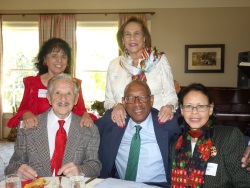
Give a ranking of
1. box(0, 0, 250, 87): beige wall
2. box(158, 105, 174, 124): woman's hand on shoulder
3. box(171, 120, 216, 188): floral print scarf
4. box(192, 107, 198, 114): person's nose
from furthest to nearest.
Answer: box(0, 0, 250, 87): beige wall
box(158, 105, 174, 124): woman's hand on shoulder
box(192, 107, 198, 114): person's nose
box(171, 120, 216, 188): floral print scarf

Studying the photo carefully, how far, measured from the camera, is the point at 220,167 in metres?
1.94

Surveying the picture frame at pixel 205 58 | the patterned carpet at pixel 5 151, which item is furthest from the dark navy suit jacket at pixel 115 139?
the picture frame at pixel 205 58

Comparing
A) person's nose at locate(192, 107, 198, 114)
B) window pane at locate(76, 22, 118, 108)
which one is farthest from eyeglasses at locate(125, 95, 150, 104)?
window pane at locate(76, 22, 118, 108)

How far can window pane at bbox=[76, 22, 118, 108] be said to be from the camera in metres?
7.47

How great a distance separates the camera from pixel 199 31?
7027 millimetres

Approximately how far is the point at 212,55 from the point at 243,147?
17.5 ft

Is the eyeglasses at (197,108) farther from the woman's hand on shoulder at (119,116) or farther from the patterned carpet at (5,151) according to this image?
the patterned carpet at (5,151)

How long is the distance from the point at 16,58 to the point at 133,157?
6.32m

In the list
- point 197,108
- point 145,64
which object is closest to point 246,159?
point 197,108

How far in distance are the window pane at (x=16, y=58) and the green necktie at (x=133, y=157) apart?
19.3 feet

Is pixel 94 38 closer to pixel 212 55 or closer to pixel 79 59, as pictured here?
pixel 79 59

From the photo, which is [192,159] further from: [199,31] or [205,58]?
[199,31]

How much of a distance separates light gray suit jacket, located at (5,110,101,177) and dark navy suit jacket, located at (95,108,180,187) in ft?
0.64

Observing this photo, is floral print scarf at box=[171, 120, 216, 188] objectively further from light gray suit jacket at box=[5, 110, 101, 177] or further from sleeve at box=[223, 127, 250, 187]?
light gray suit jacket at box=[5, 110, 101, 177]
